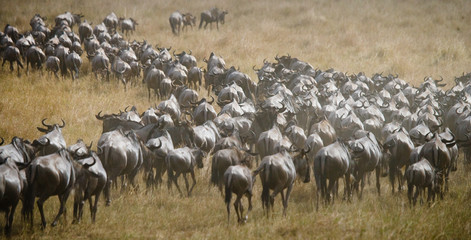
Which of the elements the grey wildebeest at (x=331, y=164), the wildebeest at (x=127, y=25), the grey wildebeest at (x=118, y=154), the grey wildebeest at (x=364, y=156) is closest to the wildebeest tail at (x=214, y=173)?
the grey wildebeest at (x=118, y=154)

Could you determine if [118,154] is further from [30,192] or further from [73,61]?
[73,61]

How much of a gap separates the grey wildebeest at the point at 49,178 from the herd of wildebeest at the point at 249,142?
0.01m

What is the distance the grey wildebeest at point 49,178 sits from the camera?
5.98 meters

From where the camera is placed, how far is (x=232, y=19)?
31.2 m

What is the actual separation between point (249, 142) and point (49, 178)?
16.8ft

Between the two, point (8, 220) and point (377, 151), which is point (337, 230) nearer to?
point (377, 151)

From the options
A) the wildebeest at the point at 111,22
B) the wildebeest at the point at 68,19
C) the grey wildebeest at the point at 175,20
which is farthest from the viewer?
the grey wildebeest at the point at 175,20

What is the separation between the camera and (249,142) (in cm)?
1038

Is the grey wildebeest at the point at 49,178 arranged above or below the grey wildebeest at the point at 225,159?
above

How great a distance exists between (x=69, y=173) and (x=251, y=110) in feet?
21.3

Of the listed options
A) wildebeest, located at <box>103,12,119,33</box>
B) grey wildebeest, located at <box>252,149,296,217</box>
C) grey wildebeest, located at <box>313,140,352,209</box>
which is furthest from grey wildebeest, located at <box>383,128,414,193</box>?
wildebeest, located at <box>103,12,119,33</box>

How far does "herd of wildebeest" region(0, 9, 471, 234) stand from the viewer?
666cm

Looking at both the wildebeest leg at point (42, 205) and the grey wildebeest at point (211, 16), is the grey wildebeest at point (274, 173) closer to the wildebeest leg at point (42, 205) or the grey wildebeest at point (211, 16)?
the wildebeest leg at point (42, 205)

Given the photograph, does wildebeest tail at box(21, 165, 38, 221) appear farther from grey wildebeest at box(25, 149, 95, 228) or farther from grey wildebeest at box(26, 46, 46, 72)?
grey wildebeest at box(26, 46, 46, 72)
